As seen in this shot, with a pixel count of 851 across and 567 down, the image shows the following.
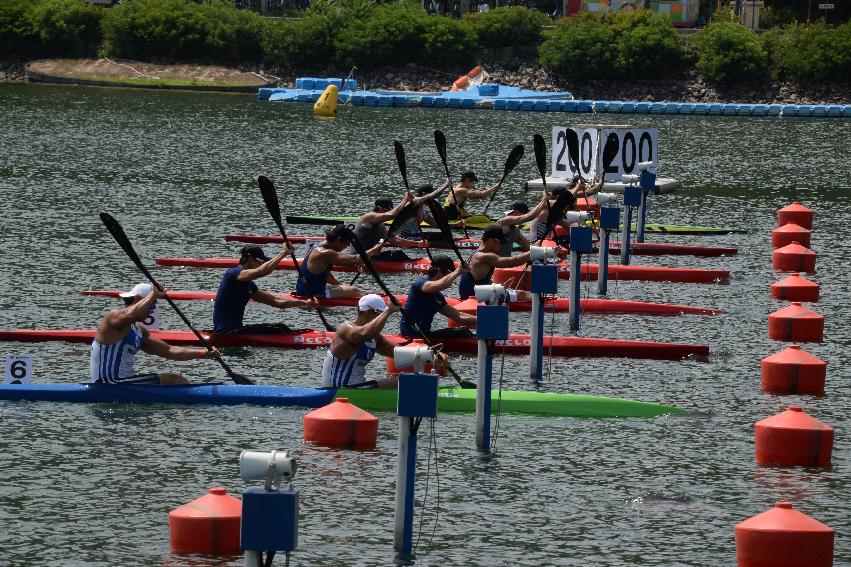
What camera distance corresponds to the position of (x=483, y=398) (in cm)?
1612

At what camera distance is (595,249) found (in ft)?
102

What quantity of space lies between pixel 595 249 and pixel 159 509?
17629 mm

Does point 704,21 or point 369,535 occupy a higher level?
point 704,21

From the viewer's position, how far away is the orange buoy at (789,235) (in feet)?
108

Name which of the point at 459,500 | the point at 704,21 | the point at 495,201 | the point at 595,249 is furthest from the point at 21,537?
the point at 704,21

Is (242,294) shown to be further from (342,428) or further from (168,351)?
(342,428)

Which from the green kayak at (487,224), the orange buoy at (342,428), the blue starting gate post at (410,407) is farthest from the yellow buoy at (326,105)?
the blue starting gate post at (410,407)

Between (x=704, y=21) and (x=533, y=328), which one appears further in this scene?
(x=704, y=21)

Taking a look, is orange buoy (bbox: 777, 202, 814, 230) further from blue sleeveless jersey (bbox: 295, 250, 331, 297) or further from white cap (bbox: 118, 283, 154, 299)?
white cap (bbox: 118, 283, 154, 299)

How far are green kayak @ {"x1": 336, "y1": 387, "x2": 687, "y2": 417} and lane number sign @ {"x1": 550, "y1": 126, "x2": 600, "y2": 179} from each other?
53.2 feet

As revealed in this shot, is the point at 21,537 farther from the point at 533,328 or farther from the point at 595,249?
the point at 595,249

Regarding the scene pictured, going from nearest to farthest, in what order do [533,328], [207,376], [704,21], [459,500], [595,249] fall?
[459,500] → [533,328] → [207,376] → [595,249] → [704,21]

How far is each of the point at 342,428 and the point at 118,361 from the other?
2960 mm

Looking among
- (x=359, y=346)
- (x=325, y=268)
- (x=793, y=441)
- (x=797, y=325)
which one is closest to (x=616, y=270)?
(x=797, y=325)
